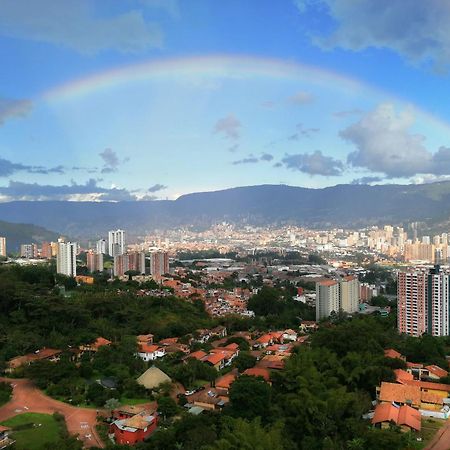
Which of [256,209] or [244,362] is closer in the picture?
[244,362]

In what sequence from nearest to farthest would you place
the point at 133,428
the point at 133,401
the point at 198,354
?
the point at 133,428
the point at 133,401
the point at 198,354

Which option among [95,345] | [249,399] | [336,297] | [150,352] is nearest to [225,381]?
[249,399]

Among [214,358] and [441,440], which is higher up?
[214,358]

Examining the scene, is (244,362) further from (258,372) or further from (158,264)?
(158,264)

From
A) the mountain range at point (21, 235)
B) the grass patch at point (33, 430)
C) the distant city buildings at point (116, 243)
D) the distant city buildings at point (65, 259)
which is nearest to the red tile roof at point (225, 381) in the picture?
the grass patch at point (33, 430)

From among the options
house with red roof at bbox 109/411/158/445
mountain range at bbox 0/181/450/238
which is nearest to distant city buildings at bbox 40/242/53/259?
house with red roof at bbox 109/411/158/445

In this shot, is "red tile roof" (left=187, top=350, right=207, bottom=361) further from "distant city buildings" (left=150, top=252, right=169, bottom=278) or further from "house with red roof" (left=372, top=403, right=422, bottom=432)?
"distant city buildings" (left=150, top=252, right=169, bottom=278)

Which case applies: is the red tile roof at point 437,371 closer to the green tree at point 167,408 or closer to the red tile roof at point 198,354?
the red tile roof at point 198,354
